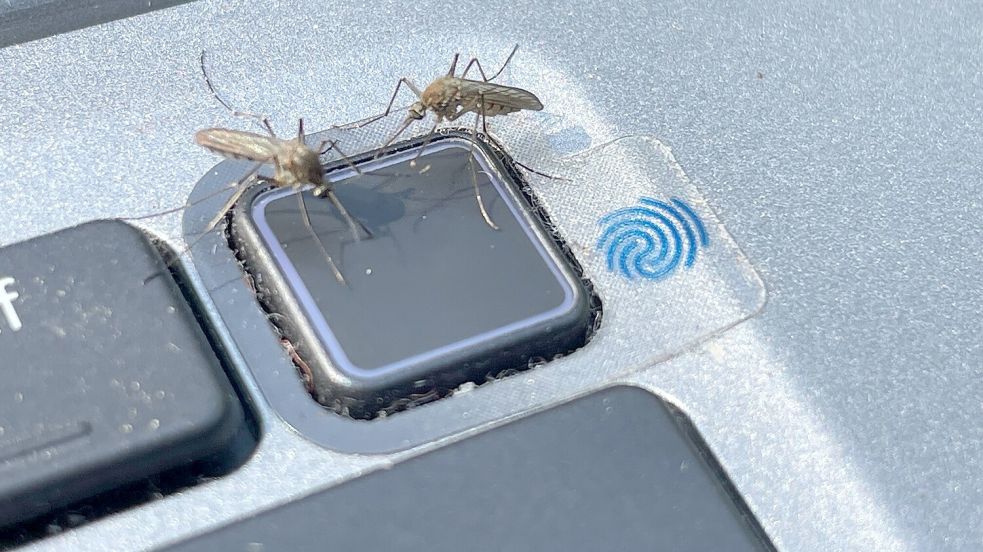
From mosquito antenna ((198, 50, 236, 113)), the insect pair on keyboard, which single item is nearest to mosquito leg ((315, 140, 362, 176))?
the insect pair on keyboard

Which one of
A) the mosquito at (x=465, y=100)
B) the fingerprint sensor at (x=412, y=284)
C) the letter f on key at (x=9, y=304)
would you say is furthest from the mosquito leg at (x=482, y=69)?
the letter f on key at (x=9, y=304)

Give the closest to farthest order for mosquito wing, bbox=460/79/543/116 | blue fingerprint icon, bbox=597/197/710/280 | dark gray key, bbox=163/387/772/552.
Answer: dark gray key, bbox=163/387/772/552 < blue fingerprint icon, bbox=597/197/710/280 < mosquito wing, bbox=460/79/543/116

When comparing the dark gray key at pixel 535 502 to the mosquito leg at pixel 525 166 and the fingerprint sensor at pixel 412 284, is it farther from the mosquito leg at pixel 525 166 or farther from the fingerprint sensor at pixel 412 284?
the mosquito leg at pixel 525 166

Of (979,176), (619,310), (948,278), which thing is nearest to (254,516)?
(619,310)

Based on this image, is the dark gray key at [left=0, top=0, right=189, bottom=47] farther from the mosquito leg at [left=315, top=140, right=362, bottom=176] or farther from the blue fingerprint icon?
the blue fingerprint icon

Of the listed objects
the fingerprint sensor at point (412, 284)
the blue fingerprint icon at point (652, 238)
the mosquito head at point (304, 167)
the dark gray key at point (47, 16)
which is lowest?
the blue fingerprint icon at point (652, 238)
